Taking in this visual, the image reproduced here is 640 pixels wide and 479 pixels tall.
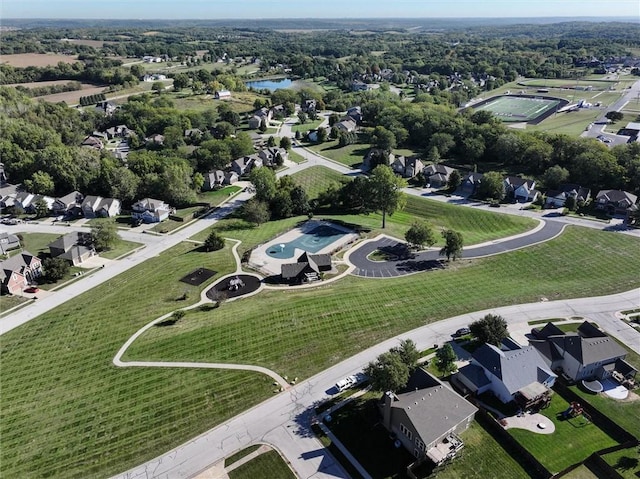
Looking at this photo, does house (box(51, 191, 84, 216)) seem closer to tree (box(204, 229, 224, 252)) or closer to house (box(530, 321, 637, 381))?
tree (box(204, 229, 224, 252))

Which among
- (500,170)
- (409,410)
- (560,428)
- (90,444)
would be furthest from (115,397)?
(500,170)

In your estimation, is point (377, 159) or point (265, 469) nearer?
point (265, 469)

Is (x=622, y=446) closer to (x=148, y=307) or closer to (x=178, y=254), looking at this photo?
(x=148, y=307)

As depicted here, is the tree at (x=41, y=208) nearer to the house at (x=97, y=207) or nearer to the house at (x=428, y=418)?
the house at (x=97, y=207)

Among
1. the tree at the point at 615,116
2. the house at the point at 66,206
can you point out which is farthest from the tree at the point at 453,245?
the tree at the point at 615,116

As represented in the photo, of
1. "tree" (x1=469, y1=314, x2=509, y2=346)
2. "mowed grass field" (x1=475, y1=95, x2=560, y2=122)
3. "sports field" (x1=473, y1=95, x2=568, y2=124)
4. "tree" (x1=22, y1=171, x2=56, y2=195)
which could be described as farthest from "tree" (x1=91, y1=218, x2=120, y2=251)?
"mowed grass field" (x1=475, y1=95, x2=560, y2=122)

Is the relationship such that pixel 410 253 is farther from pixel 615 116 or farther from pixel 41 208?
pixel 615 116

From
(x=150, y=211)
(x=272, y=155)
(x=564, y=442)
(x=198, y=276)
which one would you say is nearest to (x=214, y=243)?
(x=198, y=276)
